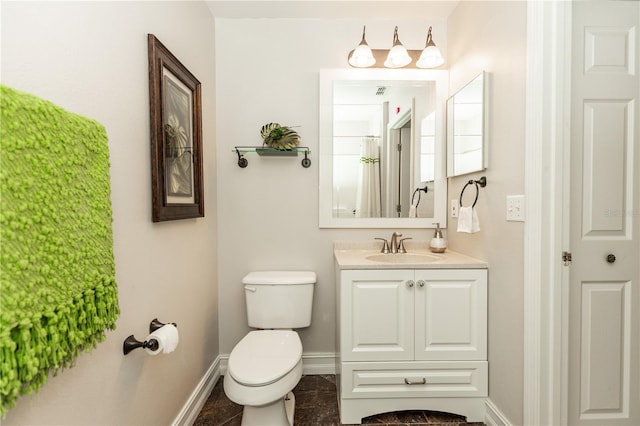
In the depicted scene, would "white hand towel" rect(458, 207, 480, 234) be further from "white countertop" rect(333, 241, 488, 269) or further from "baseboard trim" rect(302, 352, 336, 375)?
"baseboard trim" rect(302, 352, 336, 375)

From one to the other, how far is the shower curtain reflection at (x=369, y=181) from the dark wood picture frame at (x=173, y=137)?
1003mm

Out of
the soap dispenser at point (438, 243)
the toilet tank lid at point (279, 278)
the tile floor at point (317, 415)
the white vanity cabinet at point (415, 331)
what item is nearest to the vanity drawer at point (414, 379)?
the white vanity cabinet at point (415, 331)

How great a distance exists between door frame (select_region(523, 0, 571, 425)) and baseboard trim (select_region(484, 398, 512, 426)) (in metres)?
0.21

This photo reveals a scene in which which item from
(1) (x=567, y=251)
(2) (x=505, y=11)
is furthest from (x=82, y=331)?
(2) (x=505, y=11)

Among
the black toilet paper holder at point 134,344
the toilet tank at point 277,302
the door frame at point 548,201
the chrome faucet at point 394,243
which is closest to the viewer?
the black toilet paper holder at point 134,344

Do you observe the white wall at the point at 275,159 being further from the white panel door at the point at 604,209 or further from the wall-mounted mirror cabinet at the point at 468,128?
the white panel door at the point at 604,209

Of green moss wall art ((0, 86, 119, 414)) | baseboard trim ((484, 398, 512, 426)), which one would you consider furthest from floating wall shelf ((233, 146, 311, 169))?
baseboard trim ((484, 398, 512, 426))

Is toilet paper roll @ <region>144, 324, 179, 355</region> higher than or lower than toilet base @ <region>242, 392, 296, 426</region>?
higher

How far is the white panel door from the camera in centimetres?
124

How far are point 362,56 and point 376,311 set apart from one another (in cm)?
152

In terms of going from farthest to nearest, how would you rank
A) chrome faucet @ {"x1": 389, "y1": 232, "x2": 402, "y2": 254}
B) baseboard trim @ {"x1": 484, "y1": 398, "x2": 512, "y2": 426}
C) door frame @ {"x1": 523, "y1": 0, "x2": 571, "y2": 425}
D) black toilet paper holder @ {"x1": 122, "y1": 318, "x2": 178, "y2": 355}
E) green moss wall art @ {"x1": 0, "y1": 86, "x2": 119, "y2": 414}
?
chrome faucet @ {"x1": 389, "y1": 232, "x2": 402, "y2": 254} → baseboard trim @ {"x1": 484, "y1": 398, "x2": 512, "y2": 426} → door frame @ {"x1": 523, "y1": 0, "x2": 571, "y2": 425} → black toilet paper holder @ {"x1": 122, "y1": 318, "x2": 178, "y2": 355} → green moss wall art @ {"x1": 0, "y1": 86, "x2": 119, "y2": 414}

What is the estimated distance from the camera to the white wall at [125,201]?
742 millimetres

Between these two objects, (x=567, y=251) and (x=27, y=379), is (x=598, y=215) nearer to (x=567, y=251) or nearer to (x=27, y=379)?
(x=567, y=251)

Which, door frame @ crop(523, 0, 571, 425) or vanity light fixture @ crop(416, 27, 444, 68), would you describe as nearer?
door frame @ crop(523, 0, 571, 425)
